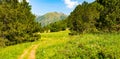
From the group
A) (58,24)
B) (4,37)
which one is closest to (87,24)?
(4,37)

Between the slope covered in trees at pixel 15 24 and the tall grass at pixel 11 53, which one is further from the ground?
the slope covered in trees at pixel 15 24

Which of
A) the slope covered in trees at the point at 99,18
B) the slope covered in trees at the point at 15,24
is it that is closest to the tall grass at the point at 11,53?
the slope covered in trees at the point at 15,24

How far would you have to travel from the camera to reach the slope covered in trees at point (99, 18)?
65.4m

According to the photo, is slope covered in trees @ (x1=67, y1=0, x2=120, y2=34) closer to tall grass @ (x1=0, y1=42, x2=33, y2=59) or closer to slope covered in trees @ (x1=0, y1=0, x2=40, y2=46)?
slope covered in trees @ (x1=0, y1=0, x2=40, y2=46)

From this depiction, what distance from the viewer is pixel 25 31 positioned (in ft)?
234

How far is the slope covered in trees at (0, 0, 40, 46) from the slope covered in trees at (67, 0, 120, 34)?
13650 millimetres

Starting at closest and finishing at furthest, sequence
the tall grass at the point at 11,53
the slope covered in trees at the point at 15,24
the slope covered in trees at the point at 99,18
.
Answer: the tall grass at the point at 11,53
the slope covered in trees at the point at 15,24
the slope covered in trees at the point at 99,18

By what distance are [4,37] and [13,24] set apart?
14.1 feet

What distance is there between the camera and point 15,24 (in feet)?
218

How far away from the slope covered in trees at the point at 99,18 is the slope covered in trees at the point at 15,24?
44.8 feet

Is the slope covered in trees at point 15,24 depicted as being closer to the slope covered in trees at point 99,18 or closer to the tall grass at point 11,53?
the slope covered in trees at point 99,18

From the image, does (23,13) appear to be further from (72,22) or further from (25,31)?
(72,22)

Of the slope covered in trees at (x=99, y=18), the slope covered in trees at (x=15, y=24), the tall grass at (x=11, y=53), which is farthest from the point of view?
the slope covered in trees at (x=99, y=18)

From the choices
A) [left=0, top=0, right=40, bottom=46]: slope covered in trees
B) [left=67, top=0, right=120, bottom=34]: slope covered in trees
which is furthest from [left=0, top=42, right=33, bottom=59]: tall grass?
[left=67, top=0, right=120, bottom=34]: slope covered in trees
